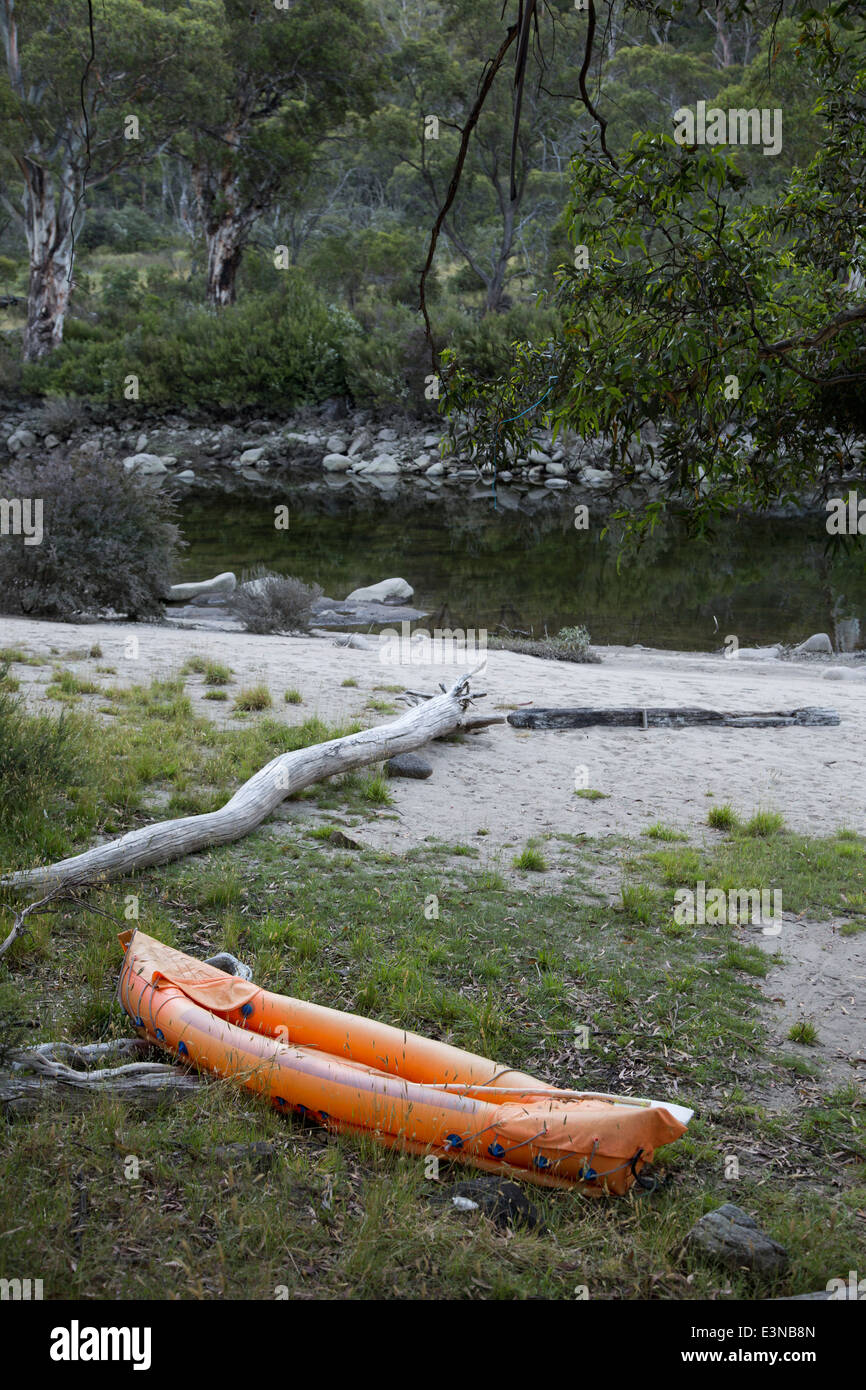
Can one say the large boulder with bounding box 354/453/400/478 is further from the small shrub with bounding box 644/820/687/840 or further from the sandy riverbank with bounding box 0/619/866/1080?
the small shrub with bounding box 644/820/687/840

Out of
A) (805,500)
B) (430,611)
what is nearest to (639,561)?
(430,611)

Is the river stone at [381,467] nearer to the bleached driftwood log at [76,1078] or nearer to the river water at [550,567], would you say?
the river water at [550,567]

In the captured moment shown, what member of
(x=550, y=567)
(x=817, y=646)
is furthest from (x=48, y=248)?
(x=817, y=646)

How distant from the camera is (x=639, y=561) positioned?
65.0 ft

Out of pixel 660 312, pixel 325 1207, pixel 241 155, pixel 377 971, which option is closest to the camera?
pixel 325 1207

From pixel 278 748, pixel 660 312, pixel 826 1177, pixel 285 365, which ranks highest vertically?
pixel 285 365

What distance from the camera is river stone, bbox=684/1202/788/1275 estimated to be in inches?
109

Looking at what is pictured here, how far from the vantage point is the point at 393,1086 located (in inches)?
129

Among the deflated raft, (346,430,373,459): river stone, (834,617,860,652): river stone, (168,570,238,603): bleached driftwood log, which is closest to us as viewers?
the deflated raft

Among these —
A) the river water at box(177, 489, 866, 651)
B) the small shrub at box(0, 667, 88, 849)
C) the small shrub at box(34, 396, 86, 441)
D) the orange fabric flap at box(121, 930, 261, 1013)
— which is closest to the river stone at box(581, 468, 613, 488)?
the river water at box(177, 489, 866, 651)

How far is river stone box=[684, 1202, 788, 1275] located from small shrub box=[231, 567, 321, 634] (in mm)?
10782

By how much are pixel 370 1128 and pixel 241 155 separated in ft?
118

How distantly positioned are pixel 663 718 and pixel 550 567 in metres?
10.6

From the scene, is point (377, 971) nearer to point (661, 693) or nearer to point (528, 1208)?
point (528, 1208)
